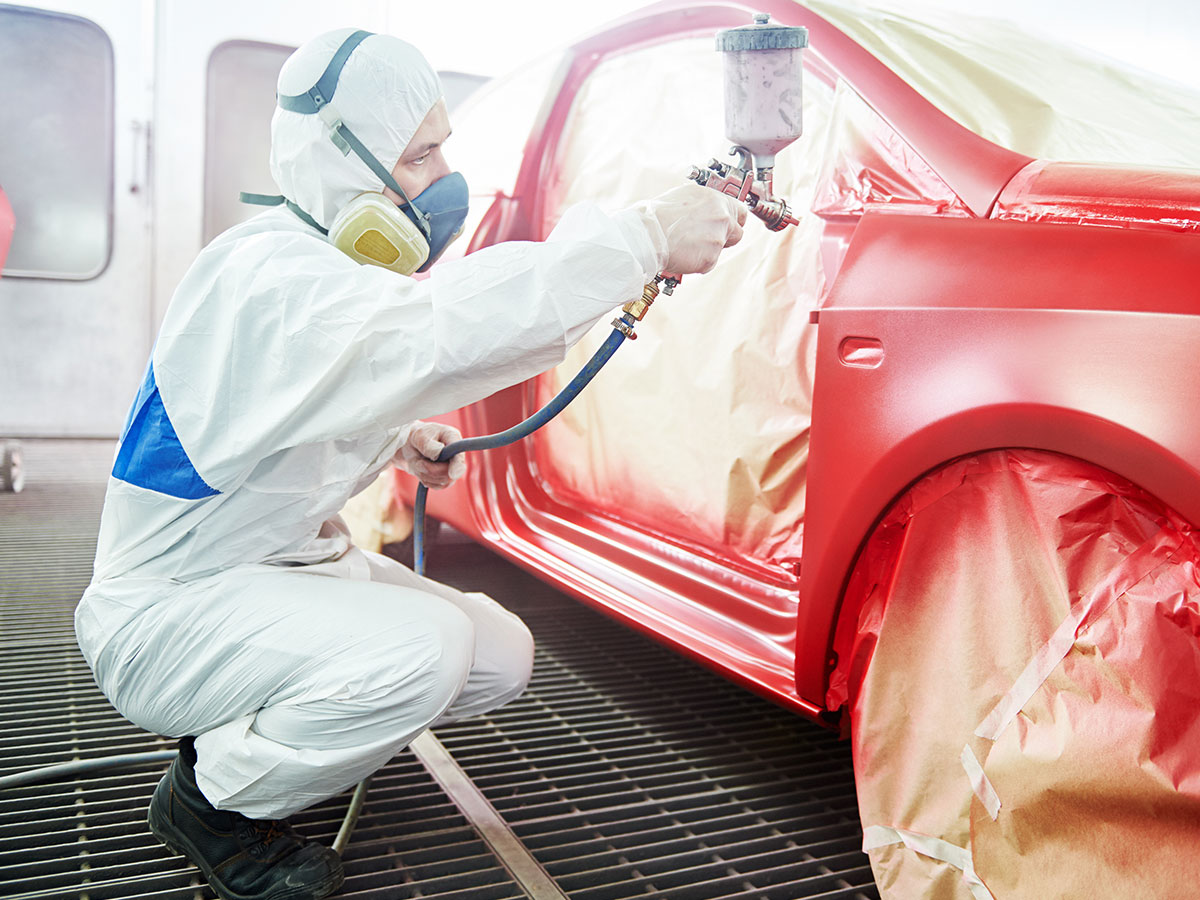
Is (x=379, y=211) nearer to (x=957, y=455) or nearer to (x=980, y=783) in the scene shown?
(x=957, y=455)

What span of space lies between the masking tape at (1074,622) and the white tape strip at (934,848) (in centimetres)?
17

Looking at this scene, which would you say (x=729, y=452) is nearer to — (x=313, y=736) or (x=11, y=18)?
(x=313, y=736)

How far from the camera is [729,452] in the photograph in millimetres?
1890

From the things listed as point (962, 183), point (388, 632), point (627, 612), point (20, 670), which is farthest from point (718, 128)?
point (20, 670)

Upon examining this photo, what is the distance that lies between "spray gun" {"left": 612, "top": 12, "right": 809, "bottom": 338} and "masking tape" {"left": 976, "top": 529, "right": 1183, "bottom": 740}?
0.66 m

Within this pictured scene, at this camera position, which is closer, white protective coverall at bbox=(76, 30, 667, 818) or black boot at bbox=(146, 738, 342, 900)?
white protective coverall at bbox=(76, 30, 667, 818)

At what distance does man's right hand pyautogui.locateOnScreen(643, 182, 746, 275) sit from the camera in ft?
4.61

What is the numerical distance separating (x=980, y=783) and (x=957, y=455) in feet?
1.28

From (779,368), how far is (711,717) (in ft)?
2.99

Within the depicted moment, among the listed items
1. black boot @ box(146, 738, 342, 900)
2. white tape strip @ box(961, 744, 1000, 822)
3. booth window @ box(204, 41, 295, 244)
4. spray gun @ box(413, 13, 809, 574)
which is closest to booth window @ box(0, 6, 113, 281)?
booth window @ box(204, 41, 295, 244)

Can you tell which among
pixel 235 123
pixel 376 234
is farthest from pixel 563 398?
pixel 235 123

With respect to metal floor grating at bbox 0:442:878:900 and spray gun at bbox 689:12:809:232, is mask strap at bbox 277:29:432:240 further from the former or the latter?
metal floor grating at bbox 0:442:878:900

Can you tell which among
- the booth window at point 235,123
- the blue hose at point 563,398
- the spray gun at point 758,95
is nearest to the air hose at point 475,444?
the blue hose at point 563,398

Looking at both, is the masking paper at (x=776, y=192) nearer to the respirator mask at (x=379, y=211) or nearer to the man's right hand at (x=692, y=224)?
the man's right hand at (x=692, y=224)
